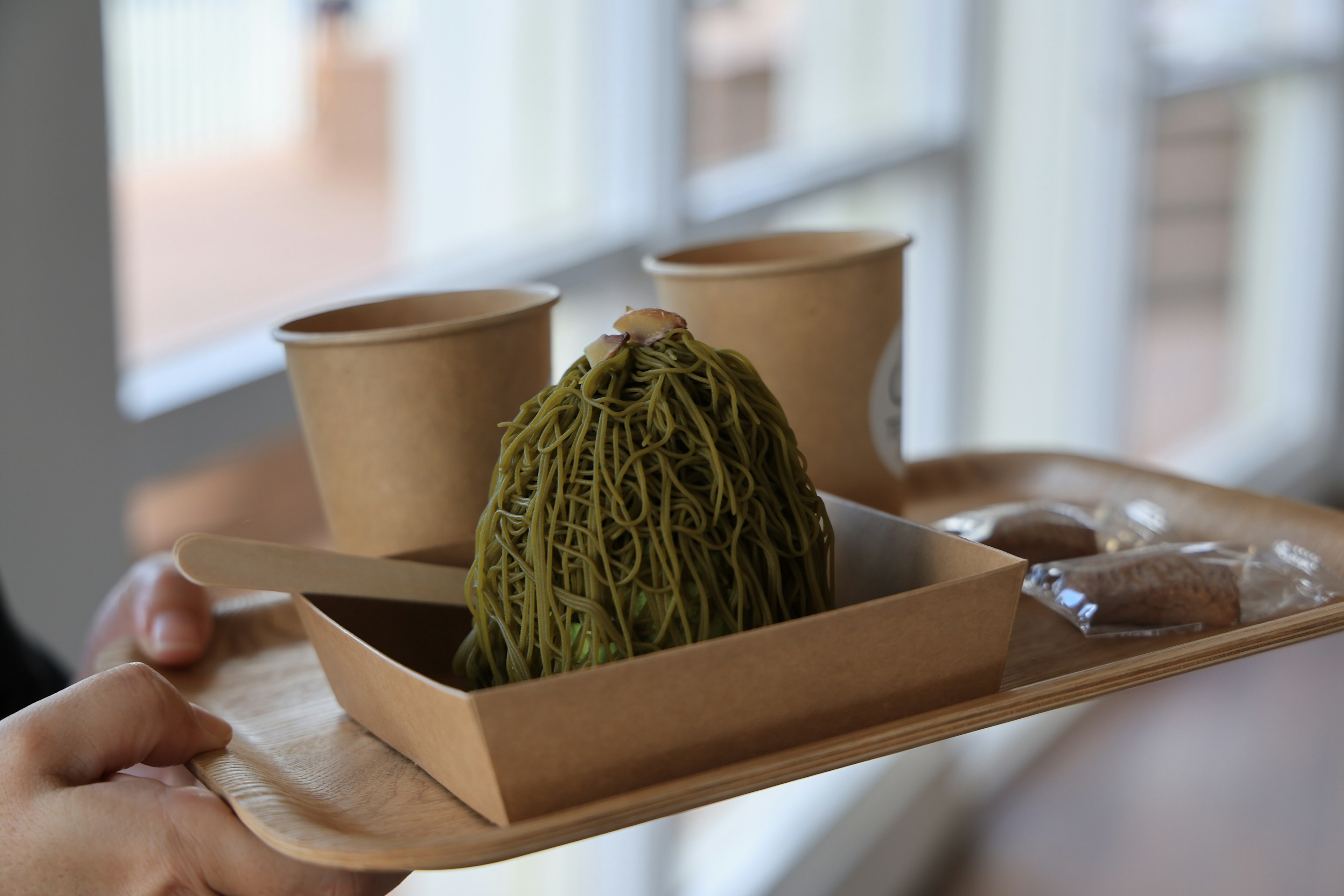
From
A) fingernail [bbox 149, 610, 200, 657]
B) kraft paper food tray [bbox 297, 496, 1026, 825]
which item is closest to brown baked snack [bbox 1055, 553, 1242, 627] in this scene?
kraft paper food tray [bbox 297, 496, 1026, 825]

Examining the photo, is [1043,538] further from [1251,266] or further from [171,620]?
[1251,266]

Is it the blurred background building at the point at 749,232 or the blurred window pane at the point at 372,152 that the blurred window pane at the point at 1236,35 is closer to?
the blurred background building at the point at 749,232

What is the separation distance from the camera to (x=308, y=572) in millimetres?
385

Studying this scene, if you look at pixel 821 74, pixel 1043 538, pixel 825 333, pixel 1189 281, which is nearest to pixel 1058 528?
pixel 1043 538

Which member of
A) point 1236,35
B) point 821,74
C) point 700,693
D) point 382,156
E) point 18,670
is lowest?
point 18,670

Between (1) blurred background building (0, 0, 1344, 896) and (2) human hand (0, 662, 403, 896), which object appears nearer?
(2) human hand (0, 662, 403, 896)

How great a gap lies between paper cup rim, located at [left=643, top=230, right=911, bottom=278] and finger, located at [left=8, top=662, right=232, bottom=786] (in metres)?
0.25

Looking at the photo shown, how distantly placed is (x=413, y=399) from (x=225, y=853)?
18 centimetres

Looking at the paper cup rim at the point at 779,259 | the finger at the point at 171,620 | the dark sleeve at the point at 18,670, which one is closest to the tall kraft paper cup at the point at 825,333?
the paper cup rim at the point at 779,259

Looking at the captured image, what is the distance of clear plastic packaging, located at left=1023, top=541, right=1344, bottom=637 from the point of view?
444 millimetres

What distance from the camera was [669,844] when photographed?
1.31m

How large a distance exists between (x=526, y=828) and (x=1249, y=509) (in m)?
0.40

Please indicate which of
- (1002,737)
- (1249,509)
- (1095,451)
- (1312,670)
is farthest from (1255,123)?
(1249,509)

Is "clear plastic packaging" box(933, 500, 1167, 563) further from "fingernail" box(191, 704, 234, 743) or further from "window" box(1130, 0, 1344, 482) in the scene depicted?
"window" box(1130, 0, 1344, 482)
